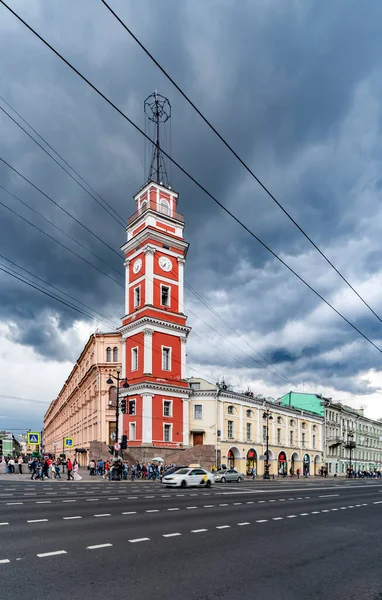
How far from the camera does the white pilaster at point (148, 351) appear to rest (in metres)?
49.9

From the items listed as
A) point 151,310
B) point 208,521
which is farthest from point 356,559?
point 151,310

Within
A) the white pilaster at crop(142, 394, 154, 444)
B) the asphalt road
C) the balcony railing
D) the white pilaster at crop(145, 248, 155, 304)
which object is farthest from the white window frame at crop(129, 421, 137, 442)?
the asphalt road

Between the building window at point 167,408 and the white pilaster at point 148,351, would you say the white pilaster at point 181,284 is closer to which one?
the white pilaster at point 148,351

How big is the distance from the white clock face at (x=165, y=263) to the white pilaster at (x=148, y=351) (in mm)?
8019

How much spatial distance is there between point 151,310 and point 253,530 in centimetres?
3994

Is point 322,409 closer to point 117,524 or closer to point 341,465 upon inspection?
point 341,465

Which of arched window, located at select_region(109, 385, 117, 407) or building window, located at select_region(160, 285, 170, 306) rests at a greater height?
building window, located at select_region(160, 285, 170, 306)

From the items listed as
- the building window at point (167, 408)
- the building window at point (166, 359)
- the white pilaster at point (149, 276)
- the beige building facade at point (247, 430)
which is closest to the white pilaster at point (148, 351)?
the building window at point (166, 359)

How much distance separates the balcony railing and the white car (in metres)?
31.9

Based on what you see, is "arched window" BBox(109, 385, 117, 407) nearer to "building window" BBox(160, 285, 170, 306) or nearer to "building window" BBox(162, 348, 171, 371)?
"building window" BBox(162, 348, 171, 371)

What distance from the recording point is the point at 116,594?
653 centimetres

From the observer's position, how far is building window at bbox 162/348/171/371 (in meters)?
51.9

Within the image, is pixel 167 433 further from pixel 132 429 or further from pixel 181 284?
pixel 181 284

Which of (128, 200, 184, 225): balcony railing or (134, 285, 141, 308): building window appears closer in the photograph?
(134, 285, 141, 308): building window
